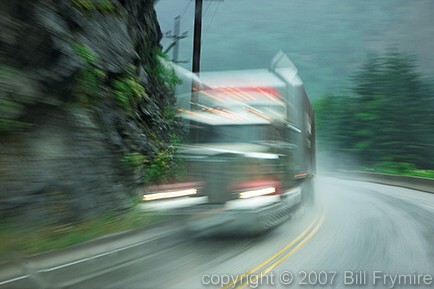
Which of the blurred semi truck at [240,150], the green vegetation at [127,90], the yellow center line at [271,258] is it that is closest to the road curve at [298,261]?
the yellow center line at [271,258]

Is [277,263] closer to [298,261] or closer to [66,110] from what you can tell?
[298,261]

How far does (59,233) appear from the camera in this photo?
742 cm

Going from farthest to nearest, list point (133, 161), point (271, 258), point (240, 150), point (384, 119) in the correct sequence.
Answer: point (384, 119) < point (133, 161) < point (240, 150) < point (271, 258)

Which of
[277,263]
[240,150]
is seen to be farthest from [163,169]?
[277,263]

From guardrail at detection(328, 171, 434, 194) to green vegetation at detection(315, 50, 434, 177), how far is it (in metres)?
13.0

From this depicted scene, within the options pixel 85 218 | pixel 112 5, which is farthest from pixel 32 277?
pixel 112 5

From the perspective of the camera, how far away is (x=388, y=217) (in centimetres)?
1267

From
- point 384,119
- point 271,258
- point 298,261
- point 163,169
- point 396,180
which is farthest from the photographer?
point 384,119

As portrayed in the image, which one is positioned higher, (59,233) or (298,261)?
(59,233)

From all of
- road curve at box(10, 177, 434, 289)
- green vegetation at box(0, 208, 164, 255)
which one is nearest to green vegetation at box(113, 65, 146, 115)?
green vegetation at box(0, 208, 164, 255)

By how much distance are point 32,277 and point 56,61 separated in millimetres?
4574

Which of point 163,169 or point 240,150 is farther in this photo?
point 163,169

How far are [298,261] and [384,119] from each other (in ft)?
172

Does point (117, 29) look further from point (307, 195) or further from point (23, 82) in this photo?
point (307, 195)
